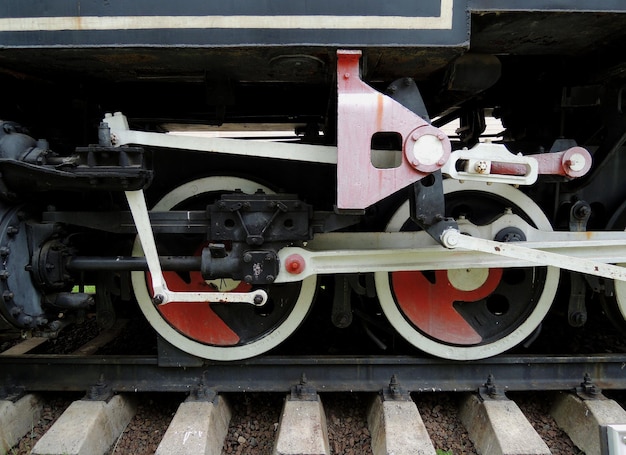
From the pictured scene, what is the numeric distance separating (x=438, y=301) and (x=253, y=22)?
1.57 meters

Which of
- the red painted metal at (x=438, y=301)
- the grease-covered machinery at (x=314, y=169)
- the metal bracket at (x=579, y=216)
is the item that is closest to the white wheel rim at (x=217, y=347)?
the grease-covered machinery at (x=314, y=169)

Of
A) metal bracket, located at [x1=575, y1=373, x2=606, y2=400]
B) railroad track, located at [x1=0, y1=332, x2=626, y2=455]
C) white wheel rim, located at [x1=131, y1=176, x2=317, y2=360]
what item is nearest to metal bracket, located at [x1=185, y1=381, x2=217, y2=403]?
railroad track, located at [x1=0, y1=332, x2=626, y2=455]

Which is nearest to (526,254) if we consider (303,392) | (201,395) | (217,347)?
(303,392)

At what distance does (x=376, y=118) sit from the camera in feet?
5.29

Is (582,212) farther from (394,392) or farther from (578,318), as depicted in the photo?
(394,392)

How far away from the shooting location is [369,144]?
163 centimetres

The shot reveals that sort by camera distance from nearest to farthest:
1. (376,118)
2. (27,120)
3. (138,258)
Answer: (376,118), (138,258), (27,120)

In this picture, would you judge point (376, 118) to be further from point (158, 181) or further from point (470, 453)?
point (470, 453)

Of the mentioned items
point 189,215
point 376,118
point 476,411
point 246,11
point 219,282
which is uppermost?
point 246,11

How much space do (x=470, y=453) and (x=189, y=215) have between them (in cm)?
163

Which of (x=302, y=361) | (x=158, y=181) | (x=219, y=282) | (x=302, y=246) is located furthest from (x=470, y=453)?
(x=158, y=181)

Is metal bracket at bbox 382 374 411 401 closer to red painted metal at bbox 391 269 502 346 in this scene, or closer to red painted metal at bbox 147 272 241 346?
red painted metal at bbox 391 269 502 346

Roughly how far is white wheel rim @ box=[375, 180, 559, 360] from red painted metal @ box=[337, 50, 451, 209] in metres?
0.59

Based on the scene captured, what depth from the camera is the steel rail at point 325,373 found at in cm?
219
